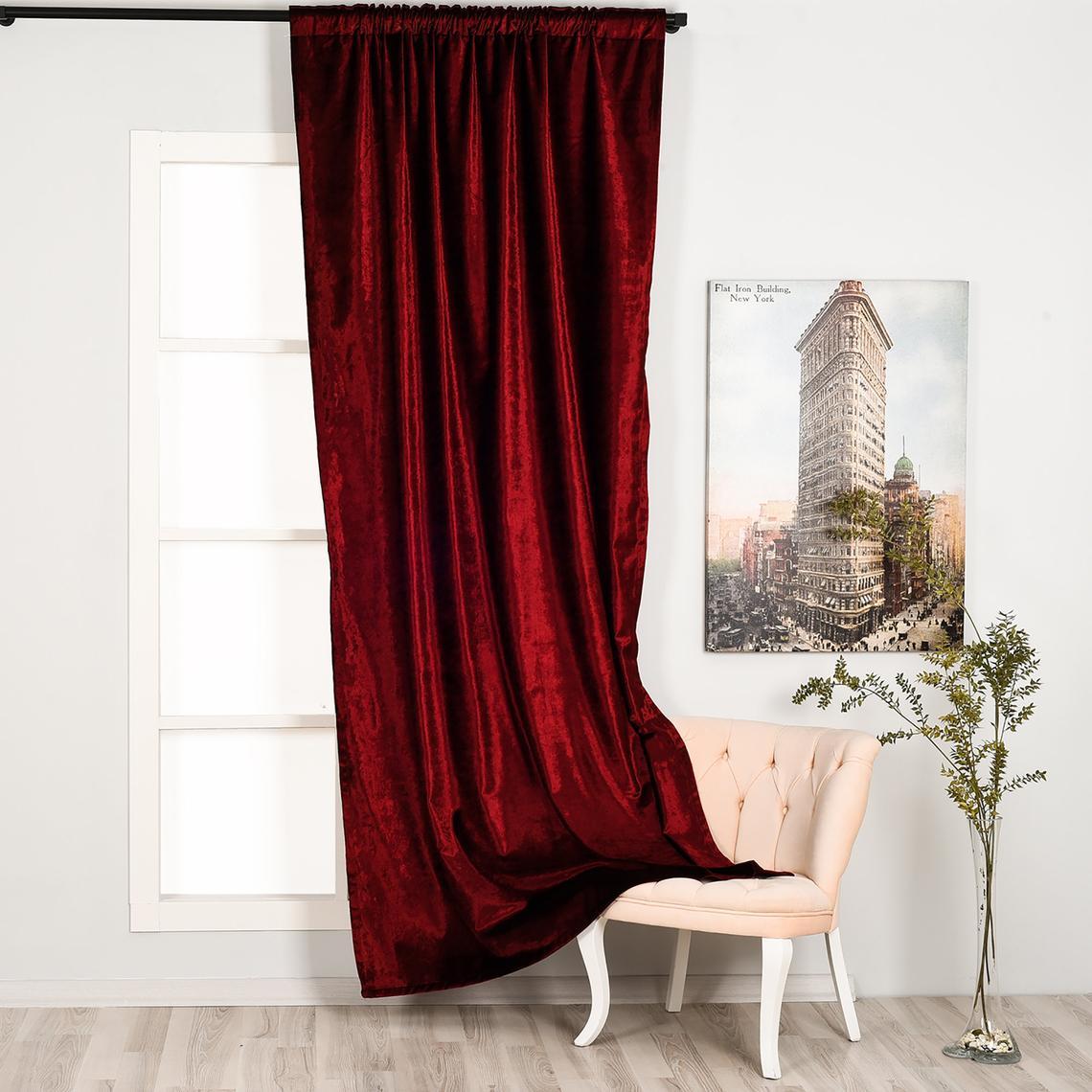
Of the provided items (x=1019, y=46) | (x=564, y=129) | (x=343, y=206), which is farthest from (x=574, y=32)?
(x=1019, y=46)

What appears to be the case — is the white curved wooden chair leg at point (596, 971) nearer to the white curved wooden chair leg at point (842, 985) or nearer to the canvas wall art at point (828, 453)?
the white curved wooden chair leg at point (842, 985)

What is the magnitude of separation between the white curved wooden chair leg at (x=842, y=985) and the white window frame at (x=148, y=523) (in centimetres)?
138

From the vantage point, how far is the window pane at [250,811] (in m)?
3.01

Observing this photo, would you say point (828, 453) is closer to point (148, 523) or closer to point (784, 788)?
point (784, 788)

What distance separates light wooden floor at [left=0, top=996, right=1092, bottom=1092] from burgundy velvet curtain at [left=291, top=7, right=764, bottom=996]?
0.18m

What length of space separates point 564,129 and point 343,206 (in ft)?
1.88

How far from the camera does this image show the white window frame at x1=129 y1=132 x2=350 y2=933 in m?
2.93

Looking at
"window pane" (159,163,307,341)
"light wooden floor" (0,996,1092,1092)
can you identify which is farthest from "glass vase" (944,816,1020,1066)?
"window pane" (159,163,307,341)

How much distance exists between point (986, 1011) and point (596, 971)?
0.91 m

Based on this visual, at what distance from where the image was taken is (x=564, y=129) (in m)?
2.86

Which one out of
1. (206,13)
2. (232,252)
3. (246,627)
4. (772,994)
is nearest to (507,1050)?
(772,994)

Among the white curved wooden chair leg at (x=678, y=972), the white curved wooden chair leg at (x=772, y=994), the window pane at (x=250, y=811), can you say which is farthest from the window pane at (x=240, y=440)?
the white curved wooden chair leg at (x=772, y=994)

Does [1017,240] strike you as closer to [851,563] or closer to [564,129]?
[851,563]

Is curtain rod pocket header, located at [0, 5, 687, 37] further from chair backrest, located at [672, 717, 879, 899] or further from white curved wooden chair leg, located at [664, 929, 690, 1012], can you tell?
white curved wooden chair leg, located at [664, 929, 690, 1012]
